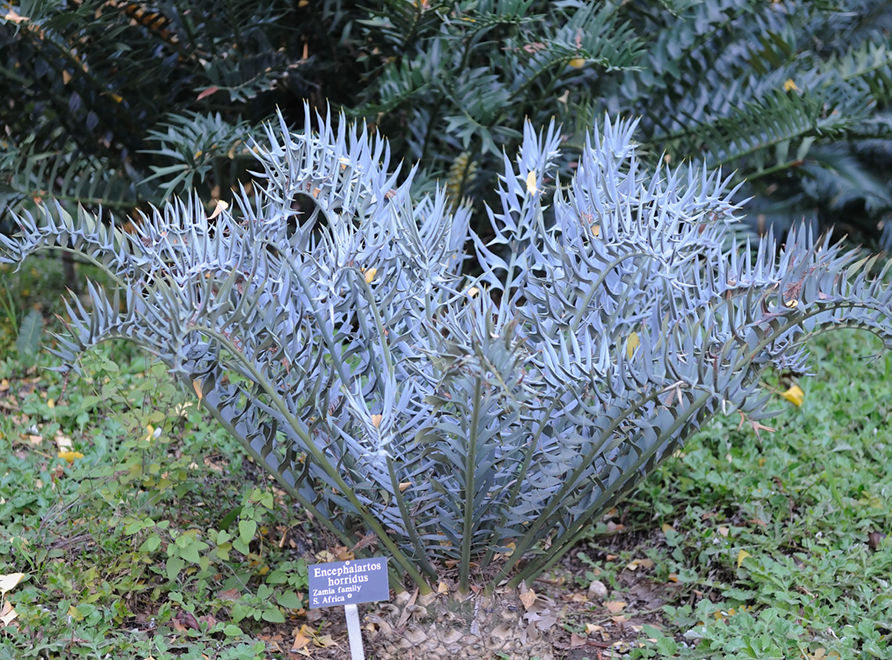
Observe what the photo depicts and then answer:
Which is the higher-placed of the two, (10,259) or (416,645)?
(10,259)

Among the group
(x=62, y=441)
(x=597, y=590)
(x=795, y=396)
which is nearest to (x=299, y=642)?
(x=597, y=590)

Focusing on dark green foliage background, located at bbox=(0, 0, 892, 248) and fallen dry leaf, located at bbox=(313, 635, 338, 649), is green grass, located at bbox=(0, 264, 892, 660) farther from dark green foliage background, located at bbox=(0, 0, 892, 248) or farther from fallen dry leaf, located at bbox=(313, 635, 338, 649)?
dark green foliage background, located at bbox=(0, 0, 892, 248)

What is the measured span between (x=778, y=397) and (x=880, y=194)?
56.1 inches

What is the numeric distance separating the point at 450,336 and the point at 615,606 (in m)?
0.89

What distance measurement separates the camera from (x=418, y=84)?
114 inches

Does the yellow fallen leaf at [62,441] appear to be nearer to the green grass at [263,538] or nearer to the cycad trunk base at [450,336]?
the green grass at [263,538]

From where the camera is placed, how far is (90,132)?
3.37 metres

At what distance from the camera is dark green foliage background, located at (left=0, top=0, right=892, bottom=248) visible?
116 inches

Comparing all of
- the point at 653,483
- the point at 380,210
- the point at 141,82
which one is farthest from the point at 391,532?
the point at 141,82

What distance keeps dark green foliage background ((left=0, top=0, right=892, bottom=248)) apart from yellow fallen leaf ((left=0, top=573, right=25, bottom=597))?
1.47 metres

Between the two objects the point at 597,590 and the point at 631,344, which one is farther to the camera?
the point at 597,590

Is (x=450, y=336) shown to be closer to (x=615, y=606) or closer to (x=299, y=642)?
(x=299, y=642)

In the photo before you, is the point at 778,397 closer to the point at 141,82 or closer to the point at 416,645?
the point at 416,645

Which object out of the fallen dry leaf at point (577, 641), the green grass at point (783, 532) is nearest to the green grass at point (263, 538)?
the green grass at point (783, 532)
